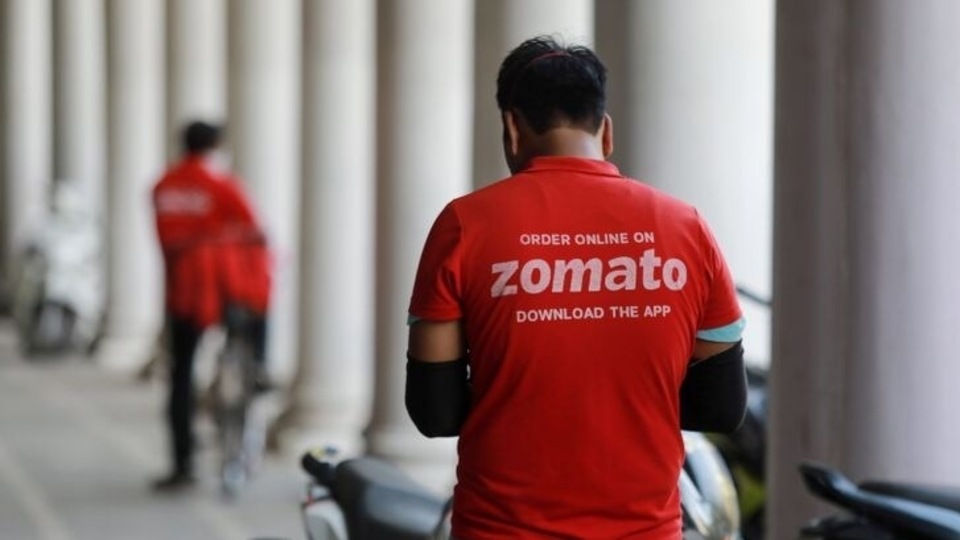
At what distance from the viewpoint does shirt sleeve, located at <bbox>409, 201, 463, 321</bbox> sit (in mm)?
3562

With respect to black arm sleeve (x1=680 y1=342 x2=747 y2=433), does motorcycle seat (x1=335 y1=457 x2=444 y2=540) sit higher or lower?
lower

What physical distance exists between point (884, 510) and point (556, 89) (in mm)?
1491

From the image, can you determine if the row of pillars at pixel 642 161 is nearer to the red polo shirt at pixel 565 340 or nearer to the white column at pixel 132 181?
the white column at pixel 132 181

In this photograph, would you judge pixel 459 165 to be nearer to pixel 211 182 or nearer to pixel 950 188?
pixel 211 182

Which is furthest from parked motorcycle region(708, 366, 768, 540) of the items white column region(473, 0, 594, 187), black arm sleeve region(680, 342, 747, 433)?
black arm sleeve region(680, 342, 747, 433)

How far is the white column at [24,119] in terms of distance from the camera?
76.4 feet

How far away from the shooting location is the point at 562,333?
356 cm

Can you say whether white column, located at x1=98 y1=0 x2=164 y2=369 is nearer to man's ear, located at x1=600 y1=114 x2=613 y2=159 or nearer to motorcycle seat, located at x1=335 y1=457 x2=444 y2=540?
motorcycle seat, located at x1=335 y1=457 x2=444 y2=540

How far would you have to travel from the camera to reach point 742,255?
8211 mm

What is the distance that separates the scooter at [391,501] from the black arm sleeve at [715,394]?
1235mm

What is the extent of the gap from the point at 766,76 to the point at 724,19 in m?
0.38

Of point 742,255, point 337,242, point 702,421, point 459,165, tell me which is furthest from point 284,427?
point 702,421

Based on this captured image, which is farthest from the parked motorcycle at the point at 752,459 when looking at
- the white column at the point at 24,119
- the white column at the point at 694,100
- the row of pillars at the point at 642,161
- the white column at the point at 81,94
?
the white column at the point at 24,119

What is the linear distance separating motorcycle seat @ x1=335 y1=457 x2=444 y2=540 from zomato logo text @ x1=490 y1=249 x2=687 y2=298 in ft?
5.69
